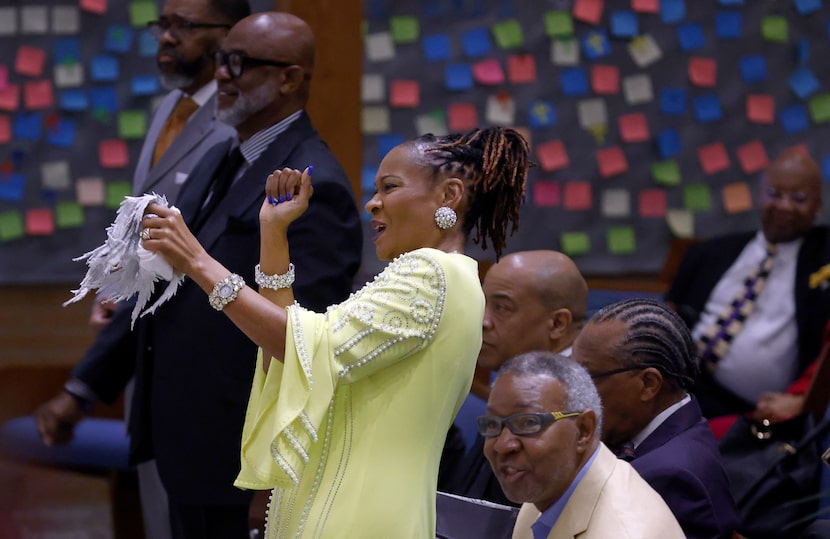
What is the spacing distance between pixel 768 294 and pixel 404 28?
1701 mm

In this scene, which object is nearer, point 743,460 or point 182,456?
point 182,456

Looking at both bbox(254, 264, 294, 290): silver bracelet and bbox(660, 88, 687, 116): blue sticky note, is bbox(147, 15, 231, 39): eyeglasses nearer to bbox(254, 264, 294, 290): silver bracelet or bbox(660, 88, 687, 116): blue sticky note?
bbox(254, 264, 294, 290): silver bracelet

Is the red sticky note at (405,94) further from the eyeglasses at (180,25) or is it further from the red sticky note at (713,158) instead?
the eyeglasses at (180,25)

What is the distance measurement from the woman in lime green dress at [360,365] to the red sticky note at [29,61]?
2.89 m

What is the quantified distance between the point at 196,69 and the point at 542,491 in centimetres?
176

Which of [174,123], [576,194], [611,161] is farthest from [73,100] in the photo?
[611,161]

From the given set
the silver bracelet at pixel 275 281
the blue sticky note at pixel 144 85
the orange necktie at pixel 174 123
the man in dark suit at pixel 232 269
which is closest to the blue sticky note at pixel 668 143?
the blue sticky note at pixel 144 85

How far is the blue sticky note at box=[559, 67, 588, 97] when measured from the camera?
4.92 metres

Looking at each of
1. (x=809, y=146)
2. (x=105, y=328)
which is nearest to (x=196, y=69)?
(x=105, y=328)

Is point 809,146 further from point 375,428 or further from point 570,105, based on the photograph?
point 375,428

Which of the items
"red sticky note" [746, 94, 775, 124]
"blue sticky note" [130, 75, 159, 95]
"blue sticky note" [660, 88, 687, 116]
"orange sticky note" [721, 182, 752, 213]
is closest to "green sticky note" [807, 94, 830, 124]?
"red sticky note" [746, 94, 775, 124]

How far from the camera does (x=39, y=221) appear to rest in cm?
470

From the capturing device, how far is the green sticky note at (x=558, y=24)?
490 cm

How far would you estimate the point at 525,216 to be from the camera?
495 cm
